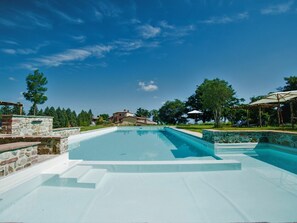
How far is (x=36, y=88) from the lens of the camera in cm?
2534

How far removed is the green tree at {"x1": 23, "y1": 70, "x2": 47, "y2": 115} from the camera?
81.5 ft

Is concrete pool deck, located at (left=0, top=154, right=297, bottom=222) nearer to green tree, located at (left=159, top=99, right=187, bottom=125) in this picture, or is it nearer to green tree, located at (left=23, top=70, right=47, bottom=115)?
green tree, located at (left=23, top=70, right=47, bottom=115)

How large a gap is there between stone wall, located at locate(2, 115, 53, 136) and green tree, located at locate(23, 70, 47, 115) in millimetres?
19387

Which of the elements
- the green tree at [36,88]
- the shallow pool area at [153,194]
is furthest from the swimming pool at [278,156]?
the green tree at [36,88]

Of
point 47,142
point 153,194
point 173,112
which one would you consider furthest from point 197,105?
point 153,194

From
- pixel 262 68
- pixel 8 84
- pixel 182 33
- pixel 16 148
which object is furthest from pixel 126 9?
pixel 8 84

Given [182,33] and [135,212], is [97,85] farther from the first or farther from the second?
[135,212]

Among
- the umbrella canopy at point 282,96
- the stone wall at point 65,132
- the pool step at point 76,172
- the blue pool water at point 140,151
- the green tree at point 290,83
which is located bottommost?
the blue pool water at point 140,151

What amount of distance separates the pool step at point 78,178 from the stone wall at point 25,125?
5120 millimetres

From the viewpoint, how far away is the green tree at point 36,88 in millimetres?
24844

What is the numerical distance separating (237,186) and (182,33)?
10172 mm

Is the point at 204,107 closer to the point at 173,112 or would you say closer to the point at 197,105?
the point at 197,105

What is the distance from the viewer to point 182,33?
11.2 meters

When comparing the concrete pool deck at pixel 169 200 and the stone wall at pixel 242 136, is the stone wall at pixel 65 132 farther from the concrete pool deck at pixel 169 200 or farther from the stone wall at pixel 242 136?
the stone wall at pixel 242 136
